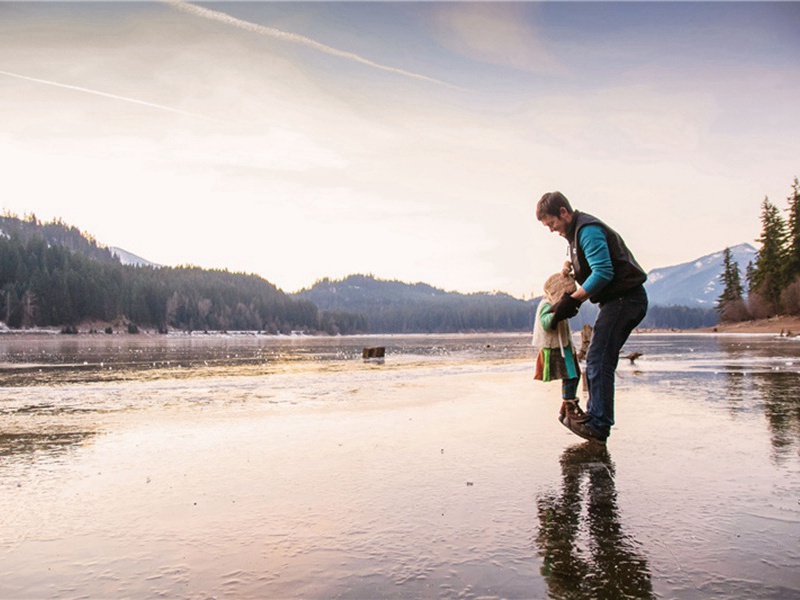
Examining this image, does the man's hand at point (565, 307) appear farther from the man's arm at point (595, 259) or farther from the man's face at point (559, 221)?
the man's face at point (559, 221)

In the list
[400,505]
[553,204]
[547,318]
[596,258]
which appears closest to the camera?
[400,505]

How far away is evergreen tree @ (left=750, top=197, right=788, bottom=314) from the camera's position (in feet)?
280

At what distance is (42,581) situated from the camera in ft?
9.69

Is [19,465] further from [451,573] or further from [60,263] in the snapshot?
[60,263]

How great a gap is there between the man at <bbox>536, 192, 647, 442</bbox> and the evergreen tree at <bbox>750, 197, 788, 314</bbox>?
92672 millimetres

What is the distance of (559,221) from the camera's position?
6.11 meters

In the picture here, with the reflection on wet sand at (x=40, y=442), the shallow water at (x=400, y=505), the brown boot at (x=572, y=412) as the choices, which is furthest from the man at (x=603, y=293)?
the reflection on wet sand at (x=40, y=442)

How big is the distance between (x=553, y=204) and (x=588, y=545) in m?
3.66

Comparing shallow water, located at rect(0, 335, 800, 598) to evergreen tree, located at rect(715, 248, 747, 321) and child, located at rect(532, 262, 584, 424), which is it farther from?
evergreen tree, located at rect(715, 248, 747, 321)

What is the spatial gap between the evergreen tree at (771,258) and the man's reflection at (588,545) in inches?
3714

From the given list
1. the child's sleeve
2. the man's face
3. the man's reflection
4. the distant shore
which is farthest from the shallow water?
the distant shore

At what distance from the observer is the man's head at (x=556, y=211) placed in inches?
239

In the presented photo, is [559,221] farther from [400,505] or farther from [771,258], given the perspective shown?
[771,258]

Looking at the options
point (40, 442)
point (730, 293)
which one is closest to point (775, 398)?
point (40, 442)
